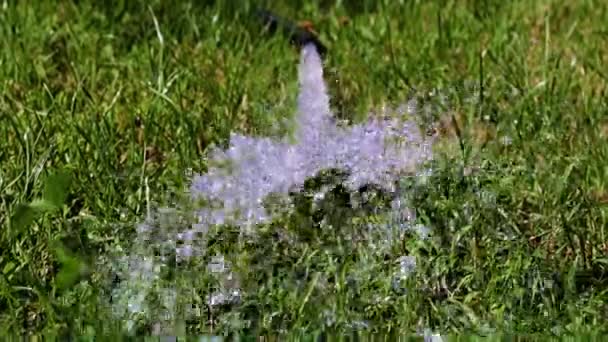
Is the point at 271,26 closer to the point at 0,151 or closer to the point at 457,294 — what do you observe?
the point at 0,151

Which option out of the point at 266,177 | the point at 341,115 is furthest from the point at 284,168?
the point at 341,115

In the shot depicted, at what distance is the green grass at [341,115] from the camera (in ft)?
8.08

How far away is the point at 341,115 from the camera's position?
3139 mm

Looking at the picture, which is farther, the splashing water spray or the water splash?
the water splash

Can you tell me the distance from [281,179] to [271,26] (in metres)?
1.63

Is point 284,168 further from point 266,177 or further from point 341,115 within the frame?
point 341,115

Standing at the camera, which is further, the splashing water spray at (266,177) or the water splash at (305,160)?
the water splash at (305,160)

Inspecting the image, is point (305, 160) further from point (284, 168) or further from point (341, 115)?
point (341, 115)

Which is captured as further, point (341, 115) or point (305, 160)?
point (341, 115)

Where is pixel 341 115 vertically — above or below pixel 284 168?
above

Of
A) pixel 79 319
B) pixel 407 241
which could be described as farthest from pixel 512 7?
pixel 79 319

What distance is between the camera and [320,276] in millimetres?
2463

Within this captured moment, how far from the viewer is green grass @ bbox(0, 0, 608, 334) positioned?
2463mm

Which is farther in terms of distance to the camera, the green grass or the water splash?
the water splash
